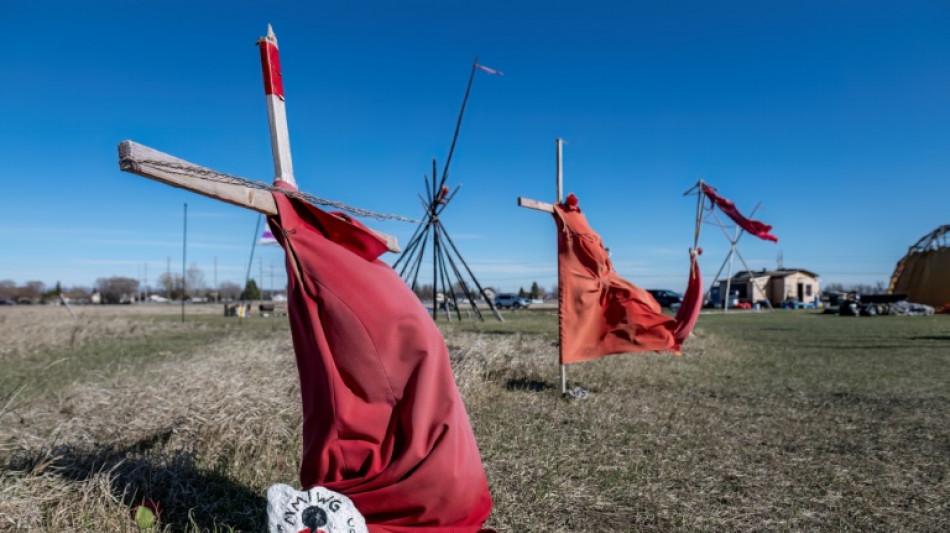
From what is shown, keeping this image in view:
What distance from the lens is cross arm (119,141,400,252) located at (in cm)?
217

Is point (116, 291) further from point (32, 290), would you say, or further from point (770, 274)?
point (770, 274)

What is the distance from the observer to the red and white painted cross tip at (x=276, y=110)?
3.05 meters

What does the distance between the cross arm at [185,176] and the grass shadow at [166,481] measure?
1.50 m

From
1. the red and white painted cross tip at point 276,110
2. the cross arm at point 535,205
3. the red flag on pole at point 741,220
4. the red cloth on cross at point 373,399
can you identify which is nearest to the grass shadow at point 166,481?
the red cloth on cross at point 373,399

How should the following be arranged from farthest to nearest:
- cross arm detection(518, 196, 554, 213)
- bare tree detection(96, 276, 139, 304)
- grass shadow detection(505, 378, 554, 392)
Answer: bare tree detection(96, 276, 139, 304) → grass shadow detection(505, 378, 554, 392) → cross arm detection(518, 196, 554, 213)

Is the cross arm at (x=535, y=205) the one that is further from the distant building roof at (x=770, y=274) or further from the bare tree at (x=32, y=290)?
the bare tree at (x=32, y=290)

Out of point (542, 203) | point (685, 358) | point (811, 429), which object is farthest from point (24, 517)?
point (685, 358)

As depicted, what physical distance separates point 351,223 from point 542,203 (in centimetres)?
400

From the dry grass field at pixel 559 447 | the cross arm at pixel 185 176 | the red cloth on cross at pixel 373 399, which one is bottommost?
the dry grass field at pixel 559 447

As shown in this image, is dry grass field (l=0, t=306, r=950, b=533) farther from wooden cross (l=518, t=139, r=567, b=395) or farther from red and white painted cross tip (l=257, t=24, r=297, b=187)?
red and white painted cross tip (l=257, t=24, r=297, b=187)

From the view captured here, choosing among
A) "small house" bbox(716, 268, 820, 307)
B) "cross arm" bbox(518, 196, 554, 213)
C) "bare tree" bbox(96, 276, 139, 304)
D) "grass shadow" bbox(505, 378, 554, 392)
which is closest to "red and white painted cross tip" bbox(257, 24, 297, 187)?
"cross arm" bbox(518, 196, 554, 213)

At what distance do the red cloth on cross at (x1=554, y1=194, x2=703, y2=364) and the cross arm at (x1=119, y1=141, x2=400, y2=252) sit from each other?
4.63 m

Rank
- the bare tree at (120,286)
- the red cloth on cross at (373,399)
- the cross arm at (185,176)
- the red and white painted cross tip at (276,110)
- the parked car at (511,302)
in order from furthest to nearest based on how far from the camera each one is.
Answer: the bare tree at (120,286), the parked car at (511,302), the red and white painted cross tip at (276,110), the red cloth on cross at (373,399), the cross arm at (185,176)

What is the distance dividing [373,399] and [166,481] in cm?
162
